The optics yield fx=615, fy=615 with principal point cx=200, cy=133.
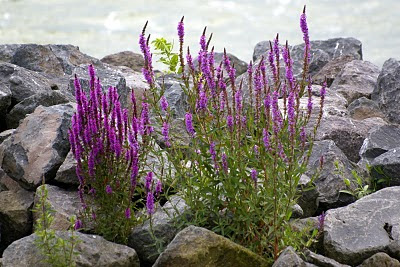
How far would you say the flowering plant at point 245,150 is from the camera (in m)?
5.22

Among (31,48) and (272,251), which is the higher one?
(31,48)

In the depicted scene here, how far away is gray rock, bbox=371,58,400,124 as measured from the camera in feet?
40.4

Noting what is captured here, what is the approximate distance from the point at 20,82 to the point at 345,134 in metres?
5.16

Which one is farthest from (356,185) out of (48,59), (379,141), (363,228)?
(48,59)

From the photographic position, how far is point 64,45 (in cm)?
1470

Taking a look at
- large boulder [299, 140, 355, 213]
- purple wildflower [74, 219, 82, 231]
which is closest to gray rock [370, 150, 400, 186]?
large boulder [299, 140, 355, 213]

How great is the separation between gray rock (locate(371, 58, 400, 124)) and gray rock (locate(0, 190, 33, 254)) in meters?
7.86

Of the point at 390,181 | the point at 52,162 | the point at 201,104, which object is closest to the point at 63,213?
the point at 52,162

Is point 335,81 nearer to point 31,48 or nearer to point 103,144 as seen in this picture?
point 31,48

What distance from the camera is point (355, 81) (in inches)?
565

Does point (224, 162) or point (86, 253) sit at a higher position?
point (224, 162)

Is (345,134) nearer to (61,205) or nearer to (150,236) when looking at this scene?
(150,236)

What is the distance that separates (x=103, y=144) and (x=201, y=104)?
109 cm

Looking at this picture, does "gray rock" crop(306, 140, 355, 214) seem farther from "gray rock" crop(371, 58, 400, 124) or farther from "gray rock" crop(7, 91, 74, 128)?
"gray rock" crop(371, 58, 400, 124)
